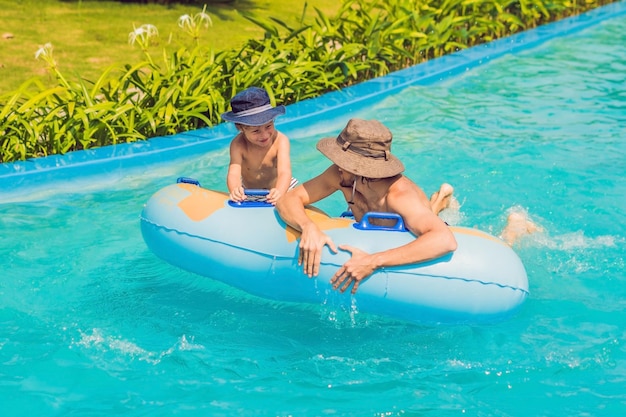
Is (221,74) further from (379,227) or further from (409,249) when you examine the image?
(409,249)

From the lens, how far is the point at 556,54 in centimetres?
1020

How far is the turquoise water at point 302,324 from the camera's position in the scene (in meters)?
4.35

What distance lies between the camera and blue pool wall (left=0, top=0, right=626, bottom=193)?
22.3 ft

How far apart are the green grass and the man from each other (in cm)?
459

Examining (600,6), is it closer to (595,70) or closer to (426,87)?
(595,70)

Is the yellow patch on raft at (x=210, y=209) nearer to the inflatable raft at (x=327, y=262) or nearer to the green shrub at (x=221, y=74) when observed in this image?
the inflatable raft at (x=327, y=262)

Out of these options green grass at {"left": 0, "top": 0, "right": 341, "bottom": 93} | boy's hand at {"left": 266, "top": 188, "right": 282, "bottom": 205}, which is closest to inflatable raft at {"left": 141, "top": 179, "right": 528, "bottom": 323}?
boy's hand at {"left": 266, "top": 188, "right": 282, "bottom": 205}

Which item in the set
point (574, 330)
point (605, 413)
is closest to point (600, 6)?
point (574, 330)

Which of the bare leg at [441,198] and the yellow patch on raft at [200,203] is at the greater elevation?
the yellow patch on raft at [200,203]

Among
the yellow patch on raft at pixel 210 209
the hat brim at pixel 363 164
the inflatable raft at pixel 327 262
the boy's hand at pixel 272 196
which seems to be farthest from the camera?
the boy's hand at pixel 272 196

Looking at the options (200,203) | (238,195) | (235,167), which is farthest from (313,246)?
(235,167)

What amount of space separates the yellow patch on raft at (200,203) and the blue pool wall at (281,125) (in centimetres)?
223

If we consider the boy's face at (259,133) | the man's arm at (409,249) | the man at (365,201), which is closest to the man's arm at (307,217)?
the man at (365,201)

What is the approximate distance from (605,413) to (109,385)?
7.67ft
